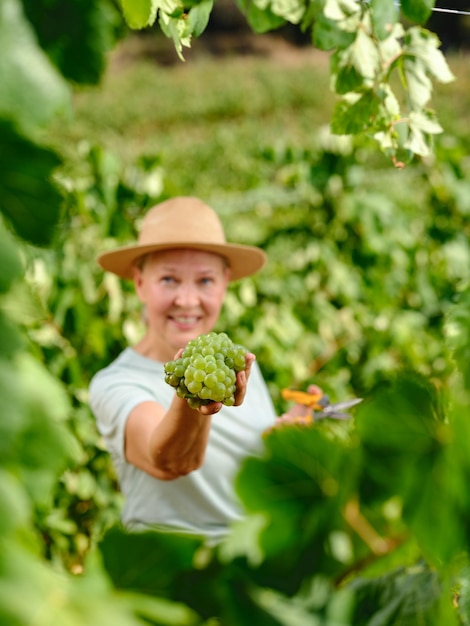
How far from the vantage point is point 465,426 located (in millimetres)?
459

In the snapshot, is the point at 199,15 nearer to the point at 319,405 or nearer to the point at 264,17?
the point at 264,17

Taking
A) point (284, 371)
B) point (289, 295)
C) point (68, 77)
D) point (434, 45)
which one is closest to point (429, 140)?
point (434, 45)

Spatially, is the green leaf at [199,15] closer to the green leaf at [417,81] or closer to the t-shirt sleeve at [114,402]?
the green leaf at [417,81]

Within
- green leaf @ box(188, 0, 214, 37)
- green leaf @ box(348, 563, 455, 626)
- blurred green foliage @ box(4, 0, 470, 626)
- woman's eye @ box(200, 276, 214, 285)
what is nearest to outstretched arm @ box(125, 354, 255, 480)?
blurred green foliage @ box(4, 0, 470, 626)

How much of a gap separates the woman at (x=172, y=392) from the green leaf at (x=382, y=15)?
0.74m

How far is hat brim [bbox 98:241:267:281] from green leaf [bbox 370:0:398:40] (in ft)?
2.43

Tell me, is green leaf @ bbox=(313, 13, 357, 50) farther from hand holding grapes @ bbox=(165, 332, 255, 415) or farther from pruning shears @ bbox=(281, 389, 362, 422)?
pruning shears @ bbox=(281, 389, 362, 422)

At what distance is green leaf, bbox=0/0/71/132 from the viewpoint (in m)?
0.50

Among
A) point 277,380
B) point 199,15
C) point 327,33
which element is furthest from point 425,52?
point 277,380

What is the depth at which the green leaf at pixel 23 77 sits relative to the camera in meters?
0.50

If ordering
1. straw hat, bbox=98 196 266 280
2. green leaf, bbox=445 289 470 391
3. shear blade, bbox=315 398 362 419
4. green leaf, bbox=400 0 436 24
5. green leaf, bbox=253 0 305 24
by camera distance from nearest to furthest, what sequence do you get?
green leaf, bbox=445 289 470 391 < green leaf, bbox=400 0 436 24 < green leaf, bbox=253 0 305 24 < shear blade, bbox=315 398 362 419 < straw hat, bbox=98 196 266 280

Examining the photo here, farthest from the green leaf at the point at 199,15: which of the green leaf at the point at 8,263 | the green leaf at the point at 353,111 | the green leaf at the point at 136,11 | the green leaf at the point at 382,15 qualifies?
the green leaf at the point at 8,263

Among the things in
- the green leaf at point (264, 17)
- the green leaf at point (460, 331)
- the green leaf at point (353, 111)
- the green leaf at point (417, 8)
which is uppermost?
the green leaf at point (417, 8)

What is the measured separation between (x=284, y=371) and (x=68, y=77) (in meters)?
2.58
